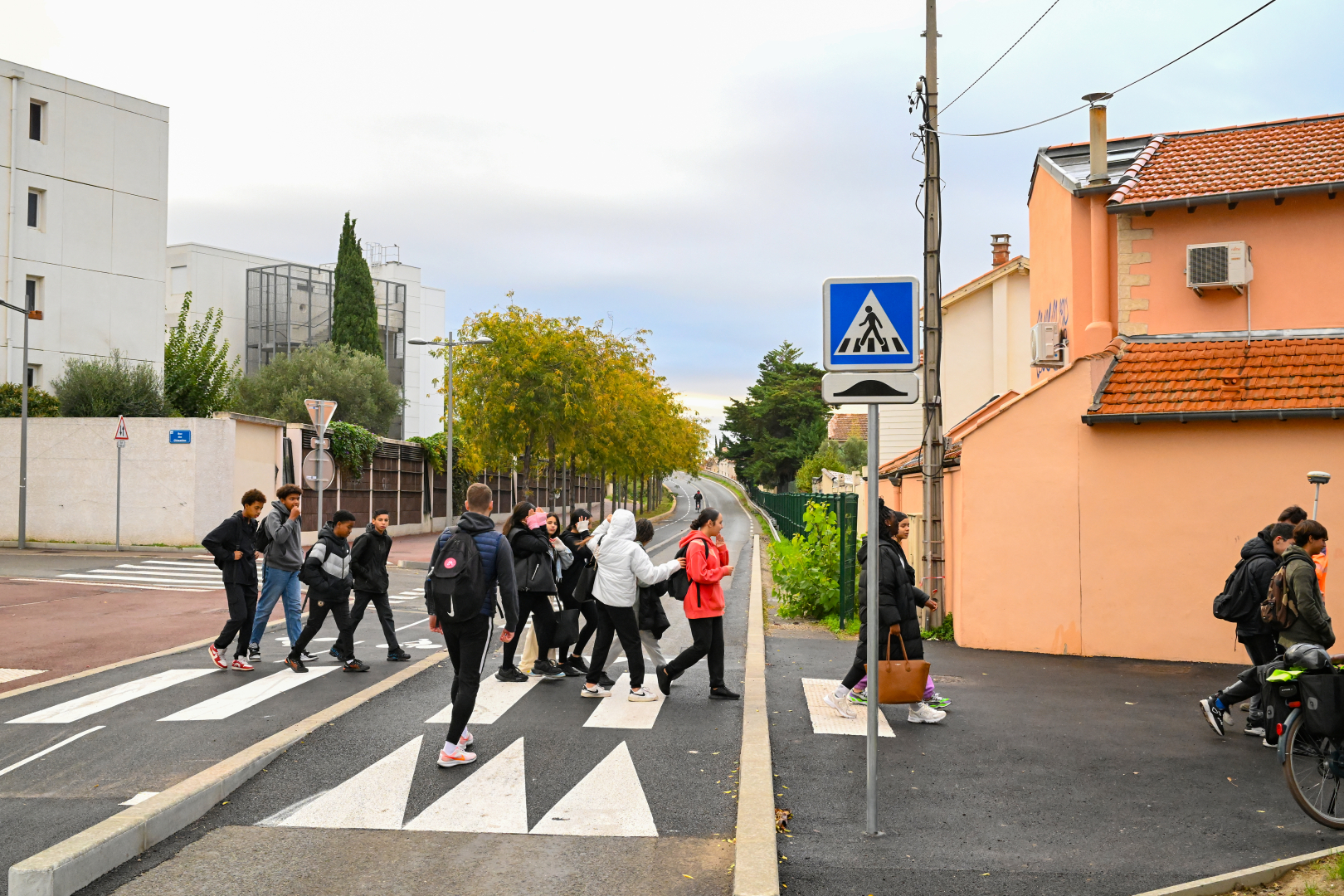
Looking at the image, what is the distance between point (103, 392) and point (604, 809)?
3175 cm

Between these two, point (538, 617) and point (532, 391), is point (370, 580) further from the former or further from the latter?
point (532, 391)

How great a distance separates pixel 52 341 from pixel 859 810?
38.2m

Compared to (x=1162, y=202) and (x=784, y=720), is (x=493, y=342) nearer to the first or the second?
(x=1162, y=202)

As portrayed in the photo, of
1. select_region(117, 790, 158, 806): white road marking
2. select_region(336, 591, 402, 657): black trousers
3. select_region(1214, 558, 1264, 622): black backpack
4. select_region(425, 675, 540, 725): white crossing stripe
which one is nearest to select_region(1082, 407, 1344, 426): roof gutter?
select_region(1214, 558, 1264, 622): black backpack

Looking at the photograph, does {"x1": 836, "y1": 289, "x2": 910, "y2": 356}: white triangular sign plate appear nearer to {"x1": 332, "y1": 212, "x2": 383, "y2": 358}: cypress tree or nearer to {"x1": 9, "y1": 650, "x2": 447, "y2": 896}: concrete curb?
{"x1": 9, "y1": 650, "x2": 447, "y2": 896}: concrete curb

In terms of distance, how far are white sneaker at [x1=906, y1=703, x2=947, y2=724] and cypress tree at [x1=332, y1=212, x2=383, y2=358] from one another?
5310 centimetres

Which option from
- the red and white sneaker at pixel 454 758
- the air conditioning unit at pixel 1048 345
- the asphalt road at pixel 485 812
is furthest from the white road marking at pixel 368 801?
the air conditioning unit at pixel 1048 345

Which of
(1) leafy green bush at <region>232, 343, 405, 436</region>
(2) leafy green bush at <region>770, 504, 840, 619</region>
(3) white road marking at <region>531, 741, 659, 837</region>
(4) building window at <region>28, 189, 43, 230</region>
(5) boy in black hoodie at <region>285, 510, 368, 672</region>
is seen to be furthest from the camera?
(1) leafy green bush at <region>232, 343, 405, 436</region>

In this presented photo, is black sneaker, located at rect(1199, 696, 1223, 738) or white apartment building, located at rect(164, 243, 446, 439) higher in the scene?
white apartment building, located at rect(164, 243, 446, 439)

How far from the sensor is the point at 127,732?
7.83 meters

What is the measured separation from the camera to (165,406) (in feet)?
116

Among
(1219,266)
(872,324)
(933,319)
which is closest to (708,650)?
(872,324)

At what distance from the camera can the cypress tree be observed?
188ft

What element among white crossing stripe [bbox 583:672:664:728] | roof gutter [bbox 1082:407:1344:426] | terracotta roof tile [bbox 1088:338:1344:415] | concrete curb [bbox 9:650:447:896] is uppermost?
terracotta roof tile [bbox 1088:338:1344:415]
